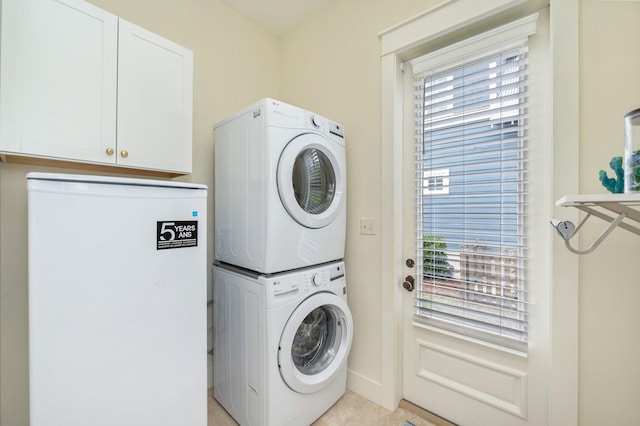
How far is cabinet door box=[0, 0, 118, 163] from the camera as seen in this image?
1.00 metres

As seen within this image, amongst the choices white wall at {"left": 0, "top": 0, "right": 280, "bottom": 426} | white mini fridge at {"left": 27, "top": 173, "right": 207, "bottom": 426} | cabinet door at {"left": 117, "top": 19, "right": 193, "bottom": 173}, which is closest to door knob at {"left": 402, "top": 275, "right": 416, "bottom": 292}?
white mini fridge at {"left": 27, "top": 173, "right": 207, "bottom": 426}

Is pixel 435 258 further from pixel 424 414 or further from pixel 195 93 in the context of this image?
pixel 195 93

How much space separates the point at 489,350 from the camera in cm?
149

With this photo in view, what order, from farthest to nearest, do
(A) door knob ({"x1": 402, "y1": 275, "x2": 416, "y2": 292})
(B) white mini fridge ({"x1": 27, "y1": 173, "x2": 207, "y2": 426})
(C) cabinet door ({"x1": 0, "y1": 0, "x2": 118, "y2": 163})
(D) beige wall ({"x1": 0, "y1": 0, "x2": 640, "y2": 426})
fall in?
1. (A) door knob ({"x1": 402, "y1": 275, "x2": 416, "y2": 292})
2. (D) beige wall ({"x1": 0, "y1": 0, "x2": 640, "y2": 426})
3. (C) cabinet door ({"x1": 0, "y1": 0, "x2": 118, "y2": 163})
4. (B) white mini fridge ({"x1": 27, "y1": 173, "x2": 207, "y2": 426})

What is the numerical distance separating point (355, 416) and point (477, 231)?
132 cm

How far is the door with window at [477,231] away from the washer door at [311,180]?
0.46 meters

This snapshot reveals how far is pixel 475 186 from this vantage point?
1513mm

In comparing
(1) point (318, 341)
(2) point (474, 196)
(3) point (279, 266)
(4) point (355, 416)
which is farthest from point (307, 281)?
(2) point (474, 196)

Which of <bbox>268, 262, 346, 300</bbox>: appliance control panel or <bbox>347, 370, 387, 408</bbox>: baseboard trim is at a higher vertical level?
<bbox>268, 262, 346, 300</bbox>: appliance control panel

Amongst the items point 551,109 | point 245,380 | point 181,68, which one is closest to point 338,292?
point 245,380

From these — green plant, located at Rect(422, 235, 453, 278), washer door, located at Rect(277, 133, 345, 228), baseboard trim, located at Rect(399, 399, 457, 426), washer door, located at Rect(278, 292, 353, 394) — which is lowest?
baseboard trim, located at Rect(399, 399, 457, 426)

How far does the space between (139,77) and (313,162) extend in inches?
38.1

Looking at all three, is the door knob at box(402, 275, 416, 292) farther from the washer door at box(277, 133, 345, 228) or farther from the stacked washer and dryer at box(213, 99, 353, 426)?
the washer door at box(277, 133, 345, 228)

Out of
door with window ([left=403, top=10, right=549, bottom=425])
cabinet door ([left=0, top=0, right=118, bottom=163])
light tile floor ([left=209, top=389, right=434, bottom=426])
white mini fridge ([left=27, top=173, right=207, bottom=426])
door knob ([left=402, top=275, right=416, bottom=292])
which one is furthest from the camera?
door knob ([left=402, top=275, right=416, bottom=292])
